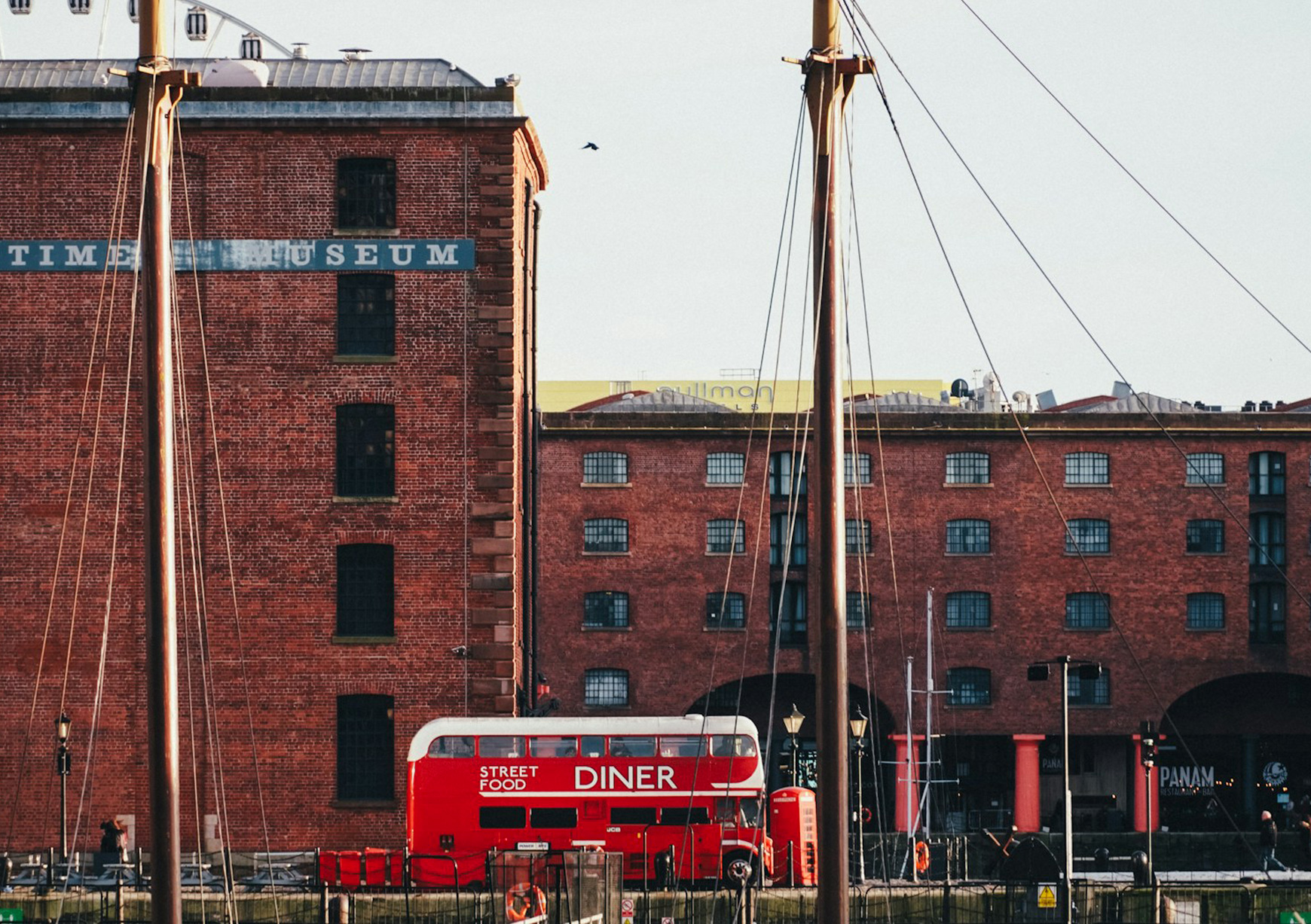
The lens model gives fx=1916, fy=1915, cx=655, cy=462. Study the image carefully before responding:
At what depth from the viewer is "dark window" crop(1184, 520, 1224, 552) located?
65.7m

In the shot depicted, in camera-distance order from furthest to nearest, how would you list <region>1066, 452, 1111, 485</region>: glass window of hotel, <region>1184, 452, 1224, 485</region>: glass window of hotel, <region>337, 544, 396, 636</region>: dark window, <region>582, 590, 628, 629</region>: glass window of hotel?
1. <region>1066, 452, 1111, 485</region>: glass window of hotel
2. <region>1184, 452, 1224, 485</region>: glass window of hotel
3. <region>582, 590, 628, 629</region>: glass window of hotel
4. <region>337, 544, 396, 636</region>: dark window

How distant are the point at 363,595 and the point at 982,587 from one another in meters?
28.7

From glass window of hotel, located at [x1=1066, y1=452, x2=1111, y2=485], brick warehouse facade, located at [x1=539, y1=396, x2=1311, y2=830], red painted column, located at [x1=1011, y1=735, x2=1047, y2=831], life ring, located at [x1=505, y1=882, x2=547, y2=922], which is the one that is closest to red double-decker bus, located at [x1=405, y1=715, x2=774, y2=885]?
life ring, located at [x1=505, y1=882, x2=547, y2=922]

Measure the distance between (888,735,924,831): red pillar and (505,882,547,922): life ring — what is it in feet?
109

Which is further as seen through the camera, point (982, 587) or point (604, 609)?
point (982, 587)

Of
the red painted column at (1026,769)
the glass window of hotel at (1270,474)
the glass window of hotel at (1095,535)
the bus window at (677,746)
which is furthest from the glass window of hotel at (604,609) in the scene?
Answer: the bus window at (677,746)

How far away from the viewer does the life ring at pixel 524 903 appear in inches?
1197

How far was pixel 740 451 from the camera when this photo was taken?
66312 mm

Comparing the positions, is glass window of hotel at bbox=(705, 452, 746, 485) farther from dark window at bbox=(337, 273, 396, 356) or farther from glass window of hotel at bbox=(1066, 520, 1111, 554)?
dark window at bbox=(337, 273, 396, 356)

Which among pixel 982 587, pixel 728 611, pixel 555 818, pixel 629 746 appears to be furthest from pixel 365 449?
pixel 982 587

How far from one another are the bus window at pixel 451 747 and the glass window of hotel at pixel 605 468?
25133mm

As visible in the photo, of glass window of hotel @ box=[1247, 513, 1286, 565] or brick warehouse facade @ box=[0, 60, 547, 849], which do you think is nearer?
brick warehouse facade @ box=[0, 60, 547, 849]

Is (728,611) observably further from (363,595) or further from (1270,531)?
(363,595)

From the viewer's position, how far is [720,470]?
65875 mm
